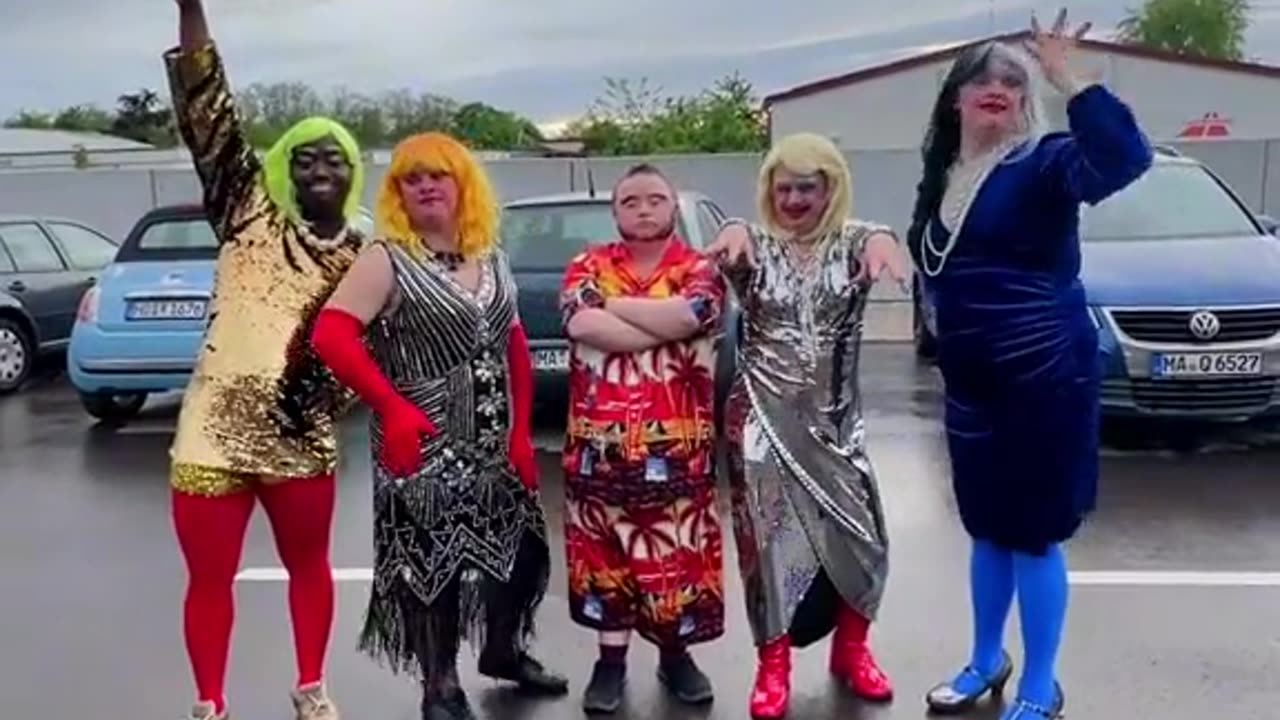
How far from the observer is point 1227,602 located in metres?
5.36

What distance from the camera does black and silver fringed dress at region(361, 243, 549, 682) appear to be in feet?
13.1

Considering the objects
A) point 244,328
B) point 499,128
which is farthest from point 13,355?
point 499,128

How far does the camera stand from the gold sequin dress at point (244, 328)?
3867 mm

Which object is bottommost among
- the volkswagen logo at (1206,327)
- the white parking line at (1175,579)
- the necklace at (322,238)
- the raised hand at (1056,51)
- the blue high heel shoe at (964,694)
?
the white parking line at (1175,579)

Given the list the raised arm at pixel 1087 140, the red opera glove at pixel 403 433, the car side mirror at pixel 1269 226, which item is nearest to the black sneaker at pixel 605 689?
the red opera glove at pixel 403 433

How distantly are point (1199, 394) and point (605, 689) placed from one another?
465cm

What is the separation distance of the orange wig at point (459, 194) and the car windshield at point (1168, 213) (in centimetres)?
555

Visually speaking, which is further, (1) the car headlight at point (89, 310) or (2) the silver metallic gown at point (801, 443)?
(1) the car headlight at point (89, 310)

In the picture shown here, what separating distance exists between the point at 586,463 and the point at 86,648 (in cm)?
220

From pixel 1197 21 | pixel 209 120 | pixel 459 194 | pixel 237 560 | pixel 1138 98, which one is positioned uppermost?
pixel 1197 21

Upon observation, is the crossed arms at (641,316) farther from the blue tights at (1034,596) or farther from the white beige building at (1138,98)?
the white beige building at (1138,98)

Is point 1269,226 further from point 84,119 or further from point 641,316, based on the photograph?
point 84,119

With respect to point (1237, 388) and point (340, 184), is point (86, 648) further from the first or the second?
point (1237, 388)

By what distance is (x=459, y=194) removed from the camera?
4051 millimetres
